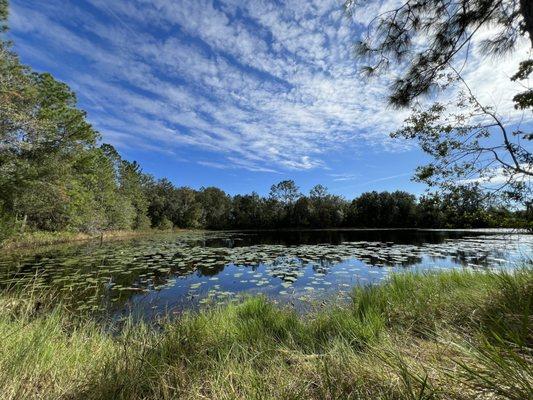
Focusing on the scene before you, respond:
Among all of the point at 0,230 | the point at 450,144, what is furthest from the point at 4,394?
the point at 0,230

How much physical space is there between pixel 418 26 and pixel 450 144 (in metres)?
→ 1.83

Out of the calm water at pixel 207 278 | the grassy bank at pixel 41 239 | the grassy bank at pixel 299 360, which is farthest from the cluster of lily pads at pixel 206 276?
the grassy bank at pixel 41 239

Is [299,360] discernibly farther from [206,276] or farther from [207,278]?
[206,276]

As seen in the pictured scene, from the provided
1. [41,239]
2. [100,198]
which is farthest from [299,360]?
[100,198]

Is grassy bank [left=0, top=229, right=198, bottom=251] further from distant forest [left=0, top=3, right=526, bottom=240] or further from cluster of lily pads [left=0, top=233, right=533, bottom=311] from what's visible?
cluster of lily pads [left=0, top=233, right=533, bottom=311]

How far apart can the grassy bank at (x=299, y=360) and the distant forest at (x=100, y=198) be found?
2316mm

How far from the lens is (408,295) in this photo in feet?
16.7

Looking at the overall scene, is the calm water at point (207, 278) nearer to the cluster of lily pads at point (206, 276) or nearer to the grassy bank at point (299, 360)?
the cluster of lily pads at point (206, 276)

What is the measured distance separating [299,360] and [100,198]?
129ft

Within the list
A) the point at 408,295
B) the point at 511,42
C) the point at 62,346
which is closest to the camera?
the point at 62,346

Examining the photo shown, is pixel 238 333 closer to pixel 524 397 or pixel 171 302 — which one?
pixel 524 397

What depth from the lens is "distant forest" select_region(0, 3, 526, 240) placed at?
12.9 m

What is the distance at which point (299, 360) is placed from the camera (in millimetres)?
2664

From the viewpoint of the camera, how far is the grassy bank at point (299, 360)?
1.54 m
